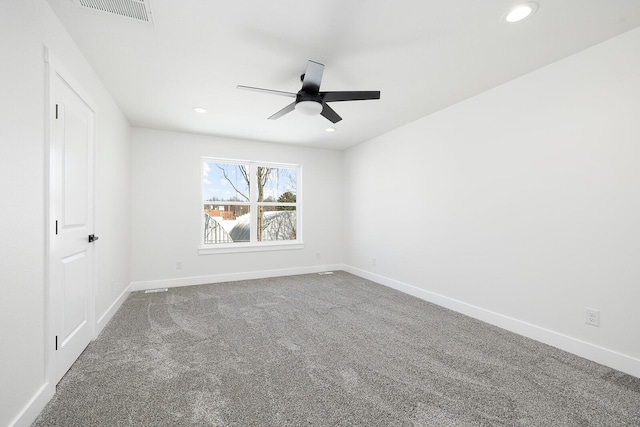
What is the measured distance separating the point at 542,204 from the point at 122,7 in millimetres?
3592

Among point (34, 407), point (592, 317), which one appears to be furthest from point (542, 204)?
point (34, 407)

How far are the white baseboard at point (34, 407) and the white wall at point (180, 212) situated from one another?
8.75 ft

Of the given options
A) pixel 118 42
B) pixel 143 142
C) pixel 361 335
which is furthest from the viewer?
pixel 143 142

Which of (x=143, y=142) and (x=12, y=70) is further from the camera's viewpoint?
(x=143, y=142)

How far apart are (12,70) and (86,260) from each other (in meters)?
1.61

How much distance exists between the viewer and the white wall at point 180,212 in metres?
4.23

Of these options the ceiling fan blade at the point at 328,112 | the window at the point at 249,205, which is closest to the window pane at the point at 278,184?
the window at the point at 249,205

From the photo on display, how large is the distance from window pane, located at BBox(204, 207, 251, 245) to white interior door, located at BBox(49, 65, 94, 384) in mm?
2272

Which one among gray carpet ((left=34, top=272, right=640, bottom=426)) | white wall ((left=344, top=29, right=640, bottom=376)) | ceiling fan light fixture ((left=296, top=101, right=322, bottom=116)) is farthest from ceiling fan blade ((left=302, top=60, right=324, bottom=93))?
gray carpet ((left=34, top=272, right=640, bottom=426))

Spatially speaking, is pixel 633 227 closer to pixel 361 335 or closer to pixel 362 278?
pixel 361 335

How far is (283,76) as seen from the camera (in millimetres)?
2688

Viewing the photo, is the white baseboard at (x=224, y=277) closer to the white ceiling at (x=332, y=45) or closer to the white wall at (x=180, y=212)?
the white wall at (x=180, y=212)

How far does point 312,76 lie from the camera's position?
2219 mm

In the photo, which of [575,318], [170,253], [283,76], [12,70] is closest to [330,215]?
[170,253]
